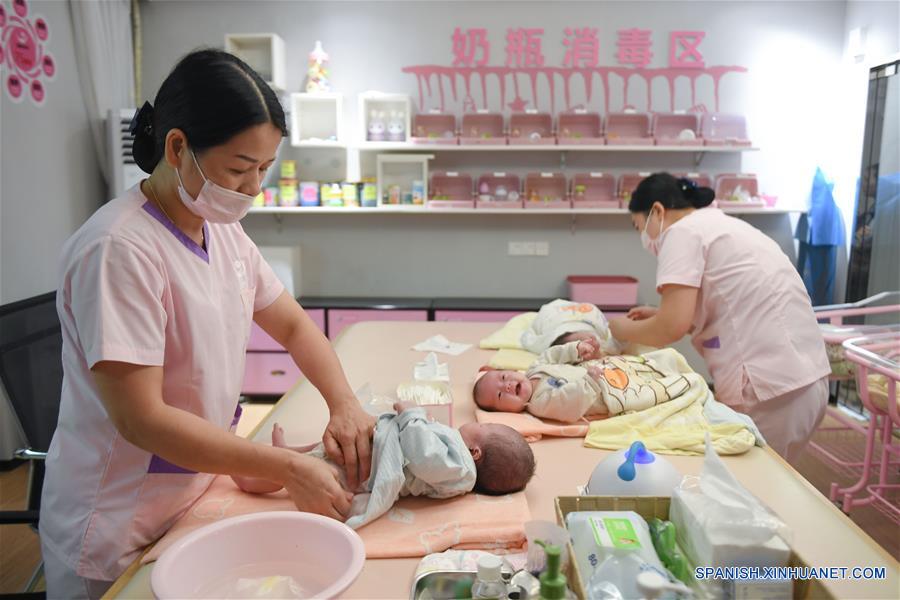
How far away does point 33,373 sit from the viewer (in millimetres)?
1762

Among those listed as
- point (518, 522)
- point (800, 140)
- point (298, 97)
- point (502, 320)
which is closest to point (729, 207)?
point (800, 140)

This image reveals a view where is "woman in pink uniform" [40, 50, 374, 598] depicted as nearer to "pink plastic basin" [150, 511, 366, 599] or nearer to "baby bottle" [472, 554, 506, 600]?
"pink plastic basin" [150, 511, 366, 599]

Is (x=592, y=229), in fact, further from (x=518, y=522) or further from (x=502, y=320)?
(x=518, y=522)

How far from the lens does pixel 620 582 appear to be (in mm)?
896

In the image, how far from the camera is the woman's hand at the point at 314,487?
1159 mm

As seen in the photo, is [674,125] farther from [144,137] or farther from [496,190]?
[144,137]

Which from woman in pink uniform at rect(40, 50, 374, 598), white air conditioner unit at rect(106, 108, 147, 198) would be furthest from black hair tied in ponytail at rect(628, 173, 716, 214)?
white air conditioner unit at rect(106, 108, 147, 198)

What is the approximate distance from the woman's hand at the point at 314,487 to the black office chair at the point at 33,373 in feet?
2.98

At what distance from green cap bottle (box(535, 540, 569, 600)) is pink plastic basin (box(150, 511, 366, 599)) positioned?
0.26 metres

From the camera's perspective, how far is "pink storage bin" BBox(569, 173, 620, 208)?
4.34 m

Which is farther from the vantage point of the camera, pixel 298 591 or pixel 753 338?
pixel 753 338

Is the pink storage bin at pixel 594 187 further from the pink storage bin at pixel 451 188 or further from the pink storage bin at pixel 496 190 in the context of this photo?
the pink storage bin at pixel 451 188

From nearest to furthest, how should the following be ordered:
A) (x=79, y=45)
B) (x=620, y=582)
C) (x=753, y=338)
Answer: (x=620, y=582) → (x=753, y=338) → (x=79, y=45)

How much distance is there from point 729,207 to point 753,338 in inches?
90.9
